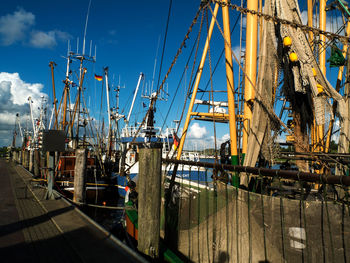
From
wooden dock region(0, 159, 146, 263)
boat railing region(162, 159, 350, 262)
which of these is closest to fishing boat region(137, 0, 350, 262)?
boat railing region(162, 159, 350, 262)

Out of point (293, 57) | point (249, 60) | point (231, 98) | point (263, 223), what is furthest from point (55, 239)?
point (249, 60)

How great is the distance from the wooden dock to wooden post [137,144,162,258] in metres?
0.32

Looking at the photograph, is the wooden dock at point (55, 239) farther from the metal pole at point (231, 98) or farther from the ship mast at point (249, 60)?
the ship mast at point (249, 60)

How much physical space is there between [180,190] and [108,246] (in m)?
1.73

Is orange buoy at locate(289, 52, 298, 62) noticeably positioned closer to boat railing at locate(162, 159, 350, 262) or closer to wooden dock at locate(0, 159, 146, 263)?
boat railing at locate(162, 159, 350, 262)

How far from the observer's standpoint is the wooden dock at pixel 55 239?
3.52 metres

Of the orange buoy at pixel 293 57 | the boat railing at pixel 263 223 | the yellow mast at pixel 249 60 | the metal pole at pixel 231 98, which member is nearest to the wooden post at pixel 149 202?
the boat railing at pixel 263 223

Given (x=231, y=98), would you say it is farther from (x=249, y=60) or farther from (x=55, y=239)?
(x=55, y=239)

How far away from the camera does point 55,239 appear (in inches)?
165

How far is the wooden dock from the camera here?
352 centimetres

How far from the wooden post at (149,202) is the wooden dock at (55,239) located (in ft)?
1.05

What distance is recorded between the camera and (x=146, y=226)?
389 cm

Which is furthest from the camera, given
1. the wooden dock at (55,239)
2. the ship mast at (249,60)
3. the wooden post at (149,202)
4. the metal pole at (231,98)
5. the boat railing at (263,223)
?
the ship mast at (249,60)

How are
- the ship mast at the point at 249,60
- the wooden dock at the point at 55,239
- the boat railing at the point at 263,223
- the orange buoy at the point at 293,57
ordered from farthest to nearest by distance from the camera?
1. the ship mast at the point at 249,60
2. the orange buoy at the point at 293,57
3. the wooden dock at the point at 55,239
4. the boat railing at the point at 263,223
